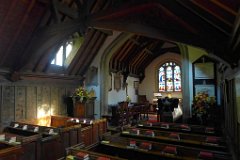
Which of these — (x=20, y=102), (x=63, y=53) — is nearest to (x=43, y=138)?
(x=20, y=102)

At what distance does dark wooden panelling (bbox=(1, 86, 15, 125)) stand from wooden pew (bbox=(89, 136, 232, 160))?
12.7ft

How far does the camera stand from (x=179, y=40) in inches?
161

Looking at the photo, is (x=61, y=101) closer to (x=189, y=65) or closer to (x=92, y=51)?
(x=92, y=51)

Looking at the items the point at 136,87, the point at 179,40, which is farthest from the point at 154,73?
the point at 179,40

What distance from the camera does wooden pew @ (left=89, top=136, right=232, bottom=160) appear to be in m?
3.27

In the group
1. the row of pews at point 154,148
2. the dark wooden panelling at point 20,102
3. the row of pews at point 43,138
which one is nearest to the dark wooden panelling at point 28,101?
the dark wooden panelling at point 20,102

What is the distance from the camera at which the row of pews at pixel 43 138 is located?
4.28 metres

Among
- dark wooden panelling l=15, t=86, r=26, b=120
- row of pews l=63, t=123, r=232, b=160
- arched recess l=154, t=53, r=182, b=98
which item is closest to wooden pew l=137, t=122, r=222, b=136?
row of pews l=63, t=123, r=232, b=160

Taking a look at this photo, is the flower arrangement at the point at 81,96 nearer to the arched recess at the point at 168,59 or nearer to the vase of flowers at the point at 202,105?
the vase of flowers at the point at 202,105

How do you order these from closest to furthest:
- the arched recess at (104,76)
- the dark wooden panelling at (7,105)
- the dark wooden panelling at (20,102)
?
the dark wooden panelling at (7,105) → the dark wooden panelling at (20,102) → the arched recess at (104,76)

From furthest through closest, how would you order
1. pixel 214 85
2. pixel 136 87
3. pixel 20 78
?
pixel 136 87, pixel 214 85, pixel 20 78

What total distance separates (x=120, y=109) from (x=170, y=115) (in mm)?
3015

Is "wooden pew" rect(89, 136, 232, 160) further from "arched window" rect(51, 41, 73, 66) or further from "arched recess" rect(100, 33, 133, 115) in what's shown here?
"arched recess" rect(100, 33, 133, 115)

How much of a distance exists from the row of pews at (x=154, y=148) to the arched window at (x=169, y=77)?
31.4 ft
